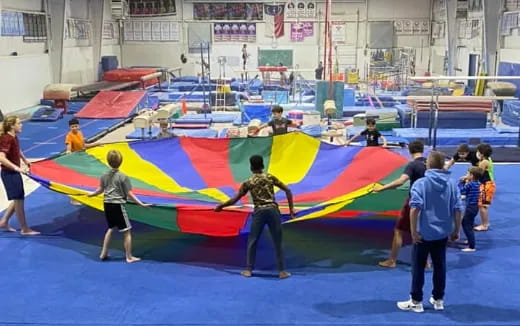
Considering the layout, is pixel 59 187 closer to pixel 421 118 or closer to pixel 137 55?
pixel 421 118

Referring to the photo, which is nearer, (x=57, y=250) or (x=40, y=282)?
(x=40, y=282)

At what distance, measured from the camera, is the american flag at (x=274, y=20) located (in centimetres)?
2739

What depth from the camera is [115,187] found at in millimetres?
5844

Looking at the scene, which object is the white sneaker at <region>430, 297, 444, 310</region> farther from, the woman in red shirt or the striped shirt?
the woman in red shirt

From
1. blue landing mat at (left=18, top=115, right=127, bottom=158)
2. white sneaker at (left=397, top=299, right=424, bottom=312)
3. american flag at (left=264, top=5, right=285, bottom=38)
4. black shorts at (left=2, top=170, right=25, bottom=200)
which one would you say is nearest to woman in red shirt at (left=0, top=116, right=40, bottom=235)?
black shorts at (left=2, top=170, right=25, bottom=200)

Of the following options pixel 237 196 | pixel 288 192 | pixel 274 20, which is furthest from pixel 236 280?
pixel 274 20

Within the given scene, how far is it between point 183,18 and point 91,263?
23138 mm

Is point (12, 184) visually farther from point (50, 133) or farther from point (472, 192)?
point (50, 133)

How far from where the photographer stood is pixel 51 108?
16.9 meters

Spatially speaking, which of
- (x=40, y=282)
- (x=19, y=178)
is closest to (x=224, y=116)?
(x=19, y=178)

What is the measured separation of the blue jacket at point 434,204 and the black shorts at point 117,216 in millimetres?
2913

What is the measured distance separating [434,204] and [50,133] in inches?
455

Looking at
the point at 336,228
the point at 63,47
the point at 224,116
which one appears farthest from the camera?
the point at 63,47

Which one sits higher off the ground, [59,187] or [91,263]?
[59,187]
